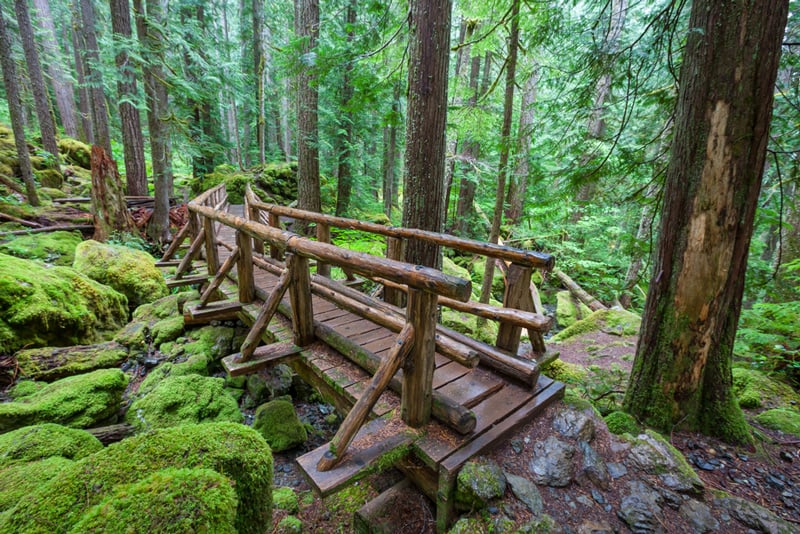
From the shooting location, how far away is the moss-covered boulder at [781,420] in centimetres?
338

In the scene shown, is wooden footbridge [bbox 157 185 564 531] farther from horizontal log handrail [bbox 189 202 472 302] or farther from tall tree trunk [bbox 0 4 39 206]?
tall tree trunk [bbox 0 4 39 206]

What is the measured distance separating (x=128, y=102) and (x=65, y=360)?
28.8 feet

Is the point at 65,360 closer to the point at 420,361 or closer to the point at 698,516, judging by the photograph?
the point at 420,361

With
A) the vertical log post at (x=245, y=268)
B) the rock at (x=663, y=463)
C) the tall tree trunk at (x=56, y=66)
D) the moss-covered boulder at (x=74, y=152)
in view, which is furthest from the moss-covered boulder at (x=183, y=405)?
the tall tree trunk at (x=56, y=66)

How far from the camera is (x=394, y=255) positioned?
481cm

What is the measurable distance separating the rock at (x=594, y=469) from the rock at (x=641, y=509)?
0.15 meters

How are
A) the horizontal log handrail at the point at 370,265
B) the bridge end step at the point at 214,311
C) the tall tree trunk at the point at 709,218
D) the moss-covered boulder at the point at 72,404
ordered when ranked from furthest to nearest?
the bridge end step at the point at 214,311 → the moss-covered boulder at the point at 72,404 → the tall tree trunk at the point at 709,218 → the horizontal log handrail at the point at 370,265

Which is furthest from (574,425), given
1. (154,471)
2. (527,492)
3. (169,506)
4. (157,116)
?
(157,116)

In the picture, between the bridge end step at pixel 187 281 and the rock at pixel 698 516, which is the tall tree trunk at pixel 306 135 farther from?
the rock at pixel 698 516

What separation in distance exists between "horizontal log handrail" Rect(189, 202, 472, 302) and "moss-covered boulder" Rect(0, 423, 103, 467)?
257 centimetres

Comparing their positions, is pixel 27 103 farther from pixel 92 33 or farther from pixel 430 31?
pixel 430 31

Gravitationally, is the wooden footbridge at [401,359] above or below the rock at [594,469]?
above

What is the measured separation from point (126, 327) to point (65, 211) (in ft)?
23.7

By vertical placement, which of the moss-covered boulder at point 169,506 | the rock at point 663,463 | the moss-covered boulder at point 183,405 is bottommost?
the moss-covered boulder at point 183,405
